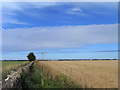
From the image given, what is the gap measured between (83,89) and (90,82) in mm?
645

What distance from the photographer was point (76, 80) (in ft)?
27.5

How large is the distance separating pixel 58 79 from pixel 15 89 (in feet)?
10.4

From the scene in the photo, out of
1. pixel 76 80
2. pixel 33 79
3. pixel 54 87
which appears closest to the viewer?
pixel 54 87

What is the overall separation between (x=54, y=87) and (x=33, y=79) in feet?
5.63

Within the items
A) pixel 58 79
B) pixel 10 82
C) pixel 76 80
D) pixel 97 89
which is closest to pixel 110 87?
pixel 97 89

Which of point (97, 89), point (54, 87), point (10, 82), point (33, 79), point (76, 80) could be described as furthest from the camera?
point (33, 79)

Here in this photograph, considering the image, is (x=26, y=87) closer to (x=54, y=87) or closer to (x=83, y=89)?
(x=54, y=87)

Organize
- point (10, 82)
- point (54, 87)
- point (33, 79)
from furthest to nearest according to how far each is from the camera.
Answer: point (33, 79), point (54, 87), point (10, 82)

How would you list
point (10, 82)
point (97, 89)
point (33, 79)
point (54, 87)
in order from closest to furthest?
1. point (10, 82)
2. point (97, 89)
3. point (54, 87)
4. point (33, 79)

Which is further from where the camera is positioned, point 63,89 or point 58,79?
point 58,79

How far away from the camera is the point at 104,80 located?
26.1ft

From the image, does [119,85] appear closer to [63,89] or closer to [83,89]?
[83,89]

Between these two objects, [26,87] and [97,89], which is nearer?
[97,89]

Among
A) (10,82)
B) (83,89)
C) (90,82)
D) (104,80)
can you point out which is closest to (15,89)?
(10,82)
